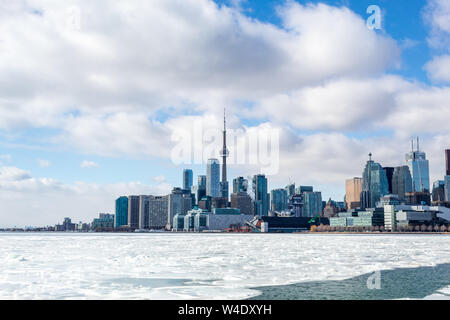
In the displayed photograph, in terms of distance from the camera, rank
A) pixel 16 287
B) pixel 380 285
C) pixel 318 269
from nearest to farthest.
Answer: pixel 16 287 < pixel 380 285 < pixel 318 269

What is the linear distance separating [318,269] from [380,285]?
976 cm

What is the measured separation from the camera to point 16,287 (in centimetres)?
3200

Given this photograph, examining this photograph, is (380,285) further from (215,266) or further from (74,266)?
(74,266)

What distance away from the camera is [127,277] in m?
37.7

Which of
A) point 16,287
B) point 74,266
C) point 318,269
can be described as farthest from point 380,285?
point 74,266

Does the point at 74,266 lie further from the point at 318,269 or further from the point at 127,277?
the point at 318,269
